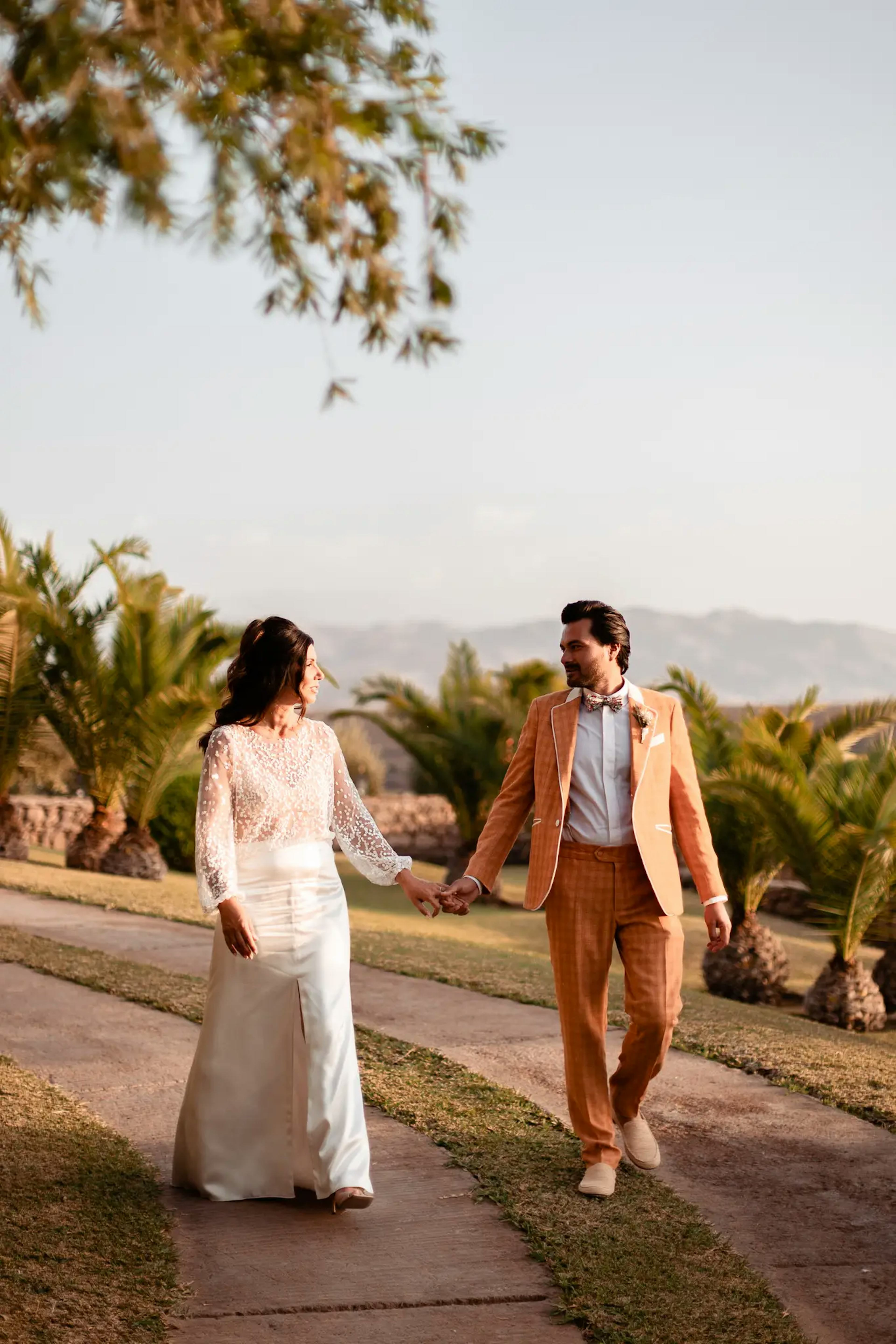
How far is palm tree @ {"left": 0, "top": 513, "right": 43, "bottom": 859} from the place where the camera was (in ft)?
47.8

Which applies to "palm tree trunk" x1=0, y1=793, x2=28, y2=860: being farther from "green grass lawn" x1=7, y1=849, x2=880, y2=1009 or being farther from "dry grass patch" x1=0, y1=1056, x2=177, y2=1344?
"dry grass patch" x1=0, y1=1056, x2=177, y2=1344

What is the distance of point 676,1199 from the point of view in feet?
15.3

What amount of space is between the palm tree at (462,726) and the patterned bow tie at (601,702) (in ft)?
39.0

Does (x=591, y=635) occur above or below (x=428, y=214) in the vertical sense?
below

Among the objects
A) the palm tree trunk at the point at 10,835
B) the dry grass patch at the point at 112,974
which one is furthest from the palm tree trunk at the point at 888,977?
the palm tree trunk at the point at 10,835

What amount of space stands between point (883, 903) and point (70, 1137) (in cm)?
781

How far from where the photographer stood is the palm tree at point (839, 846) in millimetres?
10641

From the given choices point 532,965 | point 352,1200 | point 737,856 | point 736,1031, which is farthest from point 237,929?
point 737,856

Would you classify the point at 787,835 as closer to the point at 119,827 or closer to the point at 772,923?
the point at 772,923

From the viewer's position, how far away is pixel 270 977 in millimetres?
4527

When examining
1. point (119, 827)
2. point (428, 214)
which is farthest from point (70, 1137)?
point (119, 827)

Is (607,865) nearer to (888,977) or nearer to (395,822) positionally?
(888,977)

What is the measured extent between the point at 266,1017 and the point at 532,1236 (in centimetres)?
111

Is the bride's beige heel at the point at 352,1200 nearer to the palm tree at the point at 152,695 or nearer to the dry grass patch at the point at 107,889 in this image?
the dry grass patch at the point at 107,889
